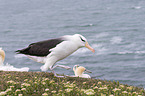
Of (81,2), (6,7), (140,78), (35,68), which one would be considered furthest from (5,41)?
(81,2)

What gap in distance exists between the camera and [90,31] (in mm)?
70375

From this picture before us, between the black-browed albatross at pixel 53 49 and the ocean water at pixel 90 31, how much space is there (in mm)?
23006

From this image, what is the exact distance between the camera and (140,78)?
37094 mm

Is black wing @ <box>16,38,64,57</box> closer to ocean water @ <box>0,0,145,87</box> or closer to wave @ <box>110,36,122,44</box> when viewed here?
ocean water @ <box>0,0,145,87</box>

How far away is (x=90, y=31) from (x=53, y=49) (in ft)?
195

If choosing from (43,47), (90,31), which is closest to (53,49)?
(43,47)

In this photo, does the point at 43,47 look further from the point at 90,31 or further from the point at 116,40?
the point at 90,31

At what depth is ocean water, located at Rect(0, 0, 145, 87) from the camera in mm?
44806

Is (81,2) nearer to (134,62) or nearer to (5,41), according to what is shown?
(5,41)

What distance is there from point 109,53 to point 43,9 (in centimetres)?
5769

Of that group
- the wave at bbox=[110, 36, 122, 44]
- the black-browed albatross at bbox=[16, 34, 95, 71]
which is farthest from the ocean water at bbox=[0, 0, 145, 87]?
the black-browed albatross at bbox=[16, 34, 95, 71]

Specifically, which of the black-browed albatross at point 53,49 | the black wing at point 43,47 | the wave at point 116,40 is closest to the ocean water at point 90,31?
the wave at point 116,40

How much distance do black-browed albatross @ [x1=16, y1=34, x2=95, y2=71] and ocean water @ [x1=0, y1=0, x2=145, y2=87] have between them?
2301cm

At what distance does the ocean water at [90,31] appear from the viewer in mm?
44806
